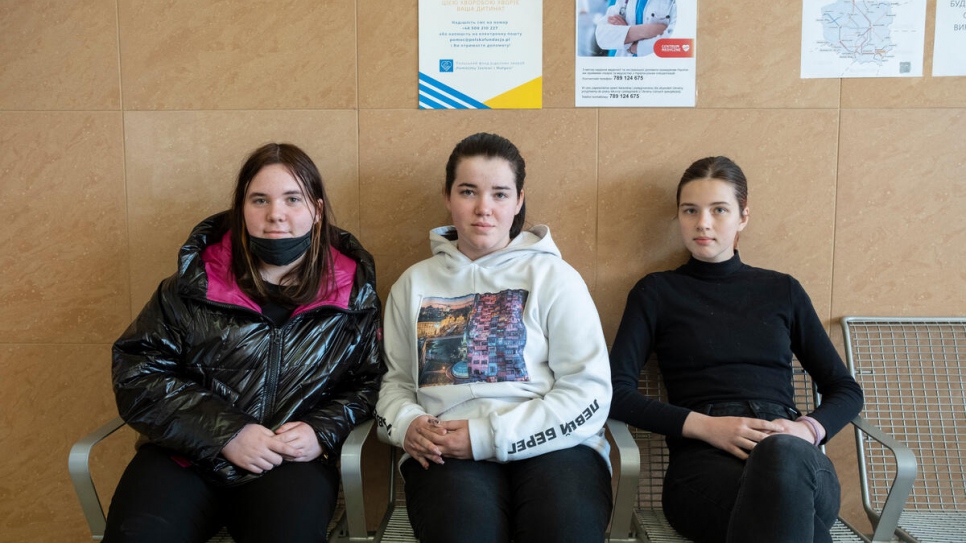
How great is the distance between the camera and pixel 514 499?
1676mm

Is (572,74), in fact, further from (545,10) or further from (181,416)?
(181,416)

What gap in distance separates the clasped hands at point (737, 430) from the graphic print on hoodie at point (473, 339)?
513 mm

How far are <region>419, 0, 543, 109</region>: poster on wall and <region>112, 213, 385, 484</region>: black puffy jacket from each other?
787 millimetres

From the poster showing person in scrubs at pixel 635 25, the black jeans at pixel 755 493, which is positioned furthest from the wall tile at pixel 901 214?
the black jeans at pixel 755 493

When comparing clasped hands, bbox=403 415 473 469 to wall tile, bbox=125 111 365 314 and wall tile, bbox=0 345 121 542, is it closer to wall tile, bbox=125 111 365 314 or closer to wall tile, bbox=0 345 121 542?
wall tile, bbox=125 111 365 314

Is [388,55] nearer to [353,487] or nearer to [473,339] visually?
[473,339]

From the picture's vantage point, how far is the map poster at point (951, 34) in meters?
2.19

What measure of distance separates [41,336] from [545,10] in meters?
2.17

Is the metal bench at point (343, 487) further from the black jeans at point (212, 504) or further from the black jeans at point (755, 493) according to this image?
the black jeans at point (755, 493)

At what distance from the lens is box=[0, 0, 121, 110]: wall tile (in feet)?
7.42

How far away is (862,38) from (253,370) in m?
2.27

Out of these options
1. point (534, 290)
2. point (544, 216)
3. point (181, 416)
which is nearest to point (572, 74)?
point (544, 216)

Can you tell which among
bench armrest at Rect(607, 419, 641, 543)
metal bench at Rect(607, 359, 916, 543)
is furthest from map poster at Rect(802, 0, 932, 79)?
bench armrest at Rect(607, 419, 641, 543)

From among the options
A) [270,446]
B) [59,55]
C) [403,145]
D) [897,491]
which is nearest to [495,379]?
[270,446]
